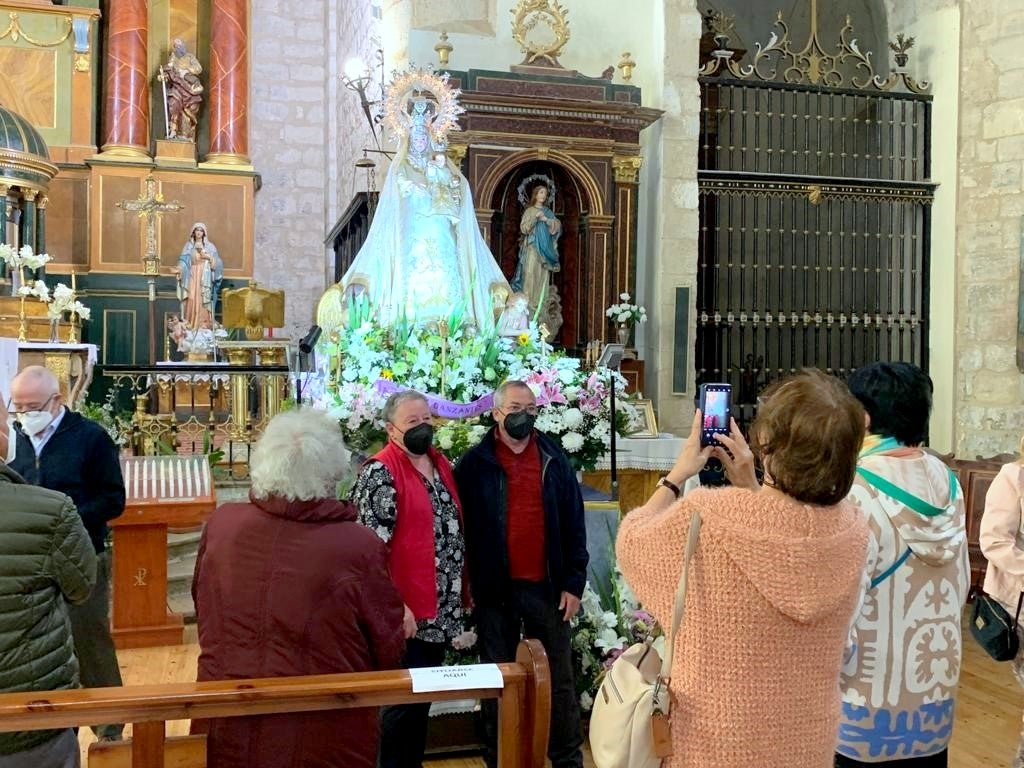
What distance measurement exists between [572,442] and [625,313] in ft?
15.7

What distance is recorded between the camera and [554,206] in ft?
31.7

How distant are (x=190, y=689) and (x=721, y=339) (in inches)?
346

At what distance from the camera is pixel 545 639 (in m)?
3.43

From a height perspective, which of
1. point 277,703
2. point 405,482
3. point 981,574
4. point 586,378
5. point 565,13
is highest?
point 565,13

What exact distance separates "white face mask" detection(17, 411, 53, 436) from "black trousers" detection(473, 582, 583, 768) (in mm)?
1815

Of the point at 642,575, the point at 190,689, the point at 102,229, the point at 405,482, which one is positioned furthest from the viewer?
the point at 102,229

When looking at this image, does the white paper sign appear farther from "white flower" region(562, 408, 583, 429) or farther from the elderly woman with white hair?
"white flower" region(562, 408, 583, 429)

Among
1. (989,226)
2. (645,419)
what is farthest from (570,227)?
(989,226)

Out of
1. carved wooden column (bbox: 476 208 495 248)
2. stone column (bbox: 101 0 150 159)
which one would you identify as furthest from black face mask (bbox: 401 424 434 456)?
stone column (bbox: 101 0 150 159)

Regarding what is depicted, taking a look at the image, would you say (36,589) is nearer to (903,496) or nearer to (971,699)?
(903,496)

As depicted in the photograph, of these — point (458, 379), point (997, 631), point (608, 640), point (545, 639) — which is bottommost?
point (608, 640)

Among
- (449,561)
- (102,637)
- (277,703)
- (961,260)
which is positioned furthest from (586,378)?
(961,260)

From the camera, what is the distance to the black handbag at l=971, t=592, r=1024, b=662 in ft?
9.21

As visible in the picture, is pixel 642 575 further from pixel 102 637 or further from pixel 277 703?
pixel 102 637
